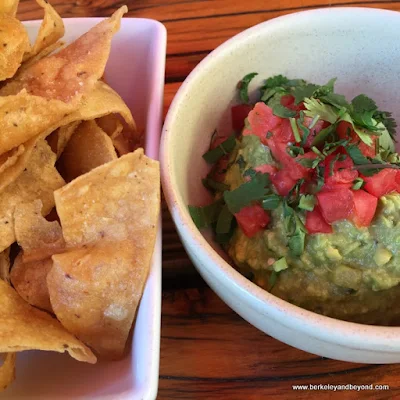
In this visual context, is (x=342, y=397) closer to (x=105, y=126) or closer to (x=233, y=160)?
(x=233, y=160)

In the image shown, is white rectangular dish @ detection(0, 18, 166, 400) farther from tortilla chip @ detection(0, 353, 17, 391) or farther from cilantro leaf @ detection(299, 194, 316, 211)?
cilantro leaf @ detection(299, 194, 316, 211)

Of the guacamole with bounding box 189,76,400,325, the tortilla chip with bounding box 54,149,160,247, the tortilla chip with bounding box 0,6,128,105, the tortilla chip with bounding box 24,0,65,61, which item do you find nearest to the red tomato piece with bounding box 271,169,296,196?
the guacamole with bounding box 189,76,400,325

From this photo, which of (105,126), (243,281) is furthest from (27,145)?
(243,281)

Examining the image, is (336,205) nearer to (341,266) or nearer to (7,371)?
(341,266)

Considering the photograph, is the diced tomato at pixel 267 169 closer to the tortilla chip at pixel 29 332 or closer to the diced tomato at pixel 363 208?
the diced tomato at pixel 363 208

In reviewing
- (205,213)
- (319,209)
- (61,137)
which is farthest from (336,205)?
(61,137)
